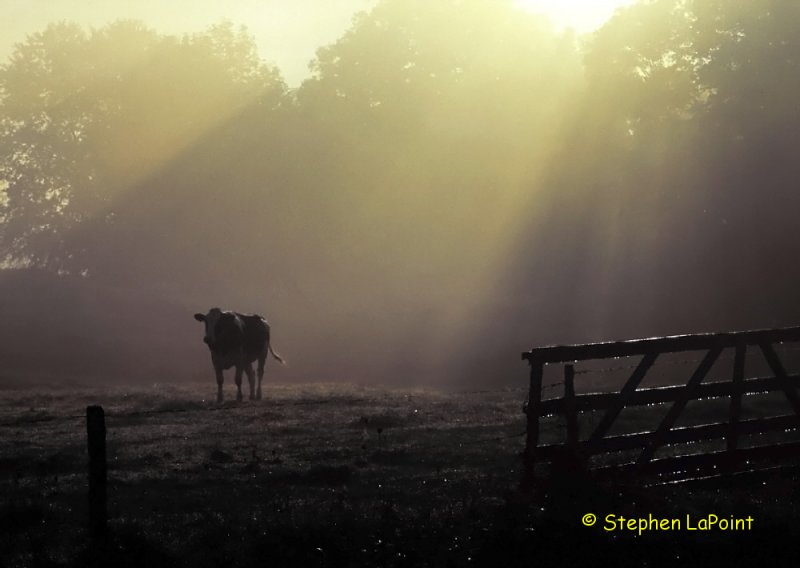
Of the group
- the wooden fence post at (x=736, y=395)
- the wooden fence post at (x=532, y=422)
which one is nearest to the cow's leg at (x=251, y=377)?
the wooden fence post at (x=736, y=395)

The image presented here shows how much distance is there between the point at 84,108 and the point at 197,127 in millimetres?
8395

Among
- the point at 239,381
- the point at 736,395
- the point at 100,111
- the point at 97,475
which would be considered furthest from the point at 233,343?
the point at 100,111

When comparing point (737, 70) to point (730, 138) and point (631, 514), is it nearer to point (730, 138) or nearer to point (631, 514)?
point (730, 138)

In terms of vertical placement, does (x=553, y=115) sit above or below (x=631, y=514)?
above

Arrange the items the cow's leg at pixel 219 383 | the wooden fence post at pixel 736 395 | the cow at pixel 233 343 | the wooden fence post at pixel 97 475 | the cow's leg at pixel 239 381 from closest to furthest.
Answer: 1. the wooden fence post at pixel 97 475
2. the wooden fence post at pixel 736 395
3. the cow's leg at pixel 219 383
4. the cow's leg at pixel 239 381
5. the cow at pixel 233 343

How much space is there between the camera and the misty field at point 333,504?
414 inches

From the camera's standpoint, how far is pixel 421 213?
62938 millimetres

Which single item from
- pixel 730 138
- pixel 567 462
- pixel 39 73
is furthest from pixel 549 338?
pixel 567 462

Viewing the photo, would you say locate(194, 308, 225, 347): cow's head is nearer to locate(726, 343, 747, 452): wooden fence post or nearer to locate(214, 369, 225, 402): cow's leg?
locate(214, 369, 225, 402): cow's leg

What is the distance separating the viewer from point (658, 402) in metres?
14.2

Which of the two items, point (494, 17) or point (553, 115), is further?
point (494, 17)

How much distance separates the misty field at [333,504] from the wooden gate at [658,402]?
396mm

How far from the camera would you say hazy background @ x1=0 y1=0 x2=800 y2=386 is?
46031 millimetres

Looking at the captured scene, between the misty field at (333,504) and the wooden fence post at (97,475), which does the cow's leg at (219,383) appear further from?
the wooden fence post at (97,475)
